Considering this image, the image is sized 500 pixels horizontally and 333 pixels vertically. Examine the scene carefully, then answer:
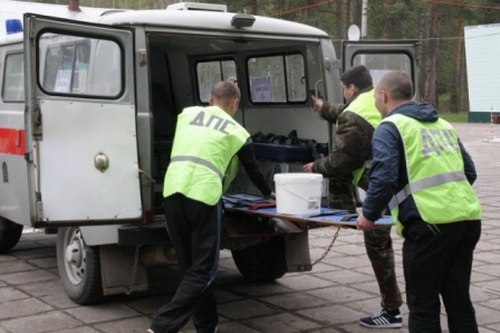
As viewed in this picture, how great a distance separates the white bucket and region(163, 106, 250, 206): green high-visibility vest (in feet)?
1.32

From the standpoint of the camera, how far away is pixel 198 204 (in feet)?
17.7

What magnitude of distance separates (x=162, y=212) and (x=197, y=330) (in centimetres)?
105

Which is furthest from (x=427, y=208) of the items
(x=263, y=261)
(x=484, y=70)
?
(x=484, y=70)

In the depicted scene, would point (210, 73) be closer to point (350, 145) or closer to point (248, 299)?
point (248, 299)

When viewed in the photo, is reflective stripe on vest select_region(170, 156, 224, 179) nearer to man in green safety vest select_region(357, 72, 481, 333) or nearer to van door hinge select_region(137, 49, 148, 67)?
van door hinge select_region(137, 49, 148, 67)

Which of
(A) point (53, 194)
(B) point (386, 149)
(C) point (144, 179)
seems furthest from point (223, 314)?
(B) point (386, 149)

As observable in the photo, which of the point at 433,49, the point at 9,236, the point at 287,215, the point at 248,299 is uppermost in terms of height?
the point at 433,49

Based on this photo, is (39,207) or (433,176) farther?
(39,207)

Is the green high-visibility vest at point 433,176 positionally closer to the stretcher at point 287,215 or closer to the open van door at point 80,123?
the stretcher at point 287,215

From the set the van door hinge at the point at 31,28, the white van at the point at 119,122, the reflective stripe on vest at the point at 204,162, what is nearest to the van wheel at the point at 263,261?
the white van at the point at 119,122

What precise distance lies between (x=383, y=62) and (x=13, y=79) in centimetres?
335

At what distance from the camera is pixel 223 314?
655 cm

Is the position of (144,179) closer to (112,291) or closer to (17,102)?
(112,291)

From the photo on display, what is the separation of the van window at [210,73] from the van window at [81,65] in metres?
2.58
